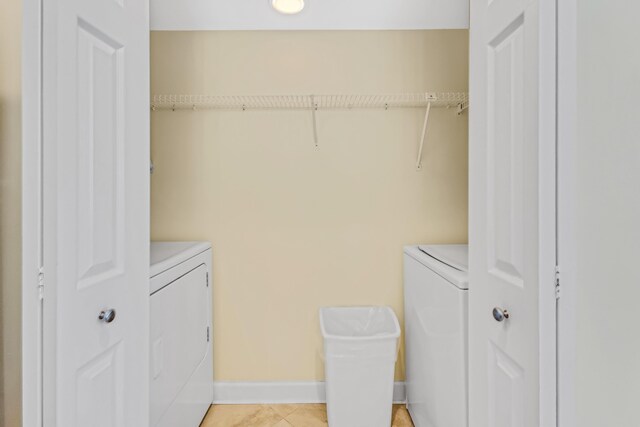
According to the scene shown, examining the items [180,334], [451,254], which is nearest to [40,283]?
[180,334]

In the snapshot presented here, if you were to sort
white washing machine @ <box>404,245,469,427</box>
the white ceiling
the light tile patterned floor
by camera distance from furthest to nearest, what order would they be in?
1. the white ceiling
2. the light tile patterned floor
3. white washing machine @ <box>404,245,469,427</box>

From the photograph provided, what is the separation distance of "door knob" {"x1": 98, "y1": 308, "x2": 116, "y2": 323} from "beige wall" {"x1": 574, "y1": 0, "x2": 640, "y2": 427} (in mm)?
1057

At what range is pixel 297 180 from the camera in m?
2.18

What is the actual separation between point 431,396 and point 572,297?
1.00 metres

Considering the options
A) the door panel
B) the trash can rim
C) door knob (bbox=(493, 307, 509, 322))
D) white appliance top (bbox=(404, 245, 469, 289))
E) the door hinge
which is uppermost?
the door panel

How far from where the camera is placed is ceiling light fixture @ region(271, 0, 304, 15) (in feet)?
6.78

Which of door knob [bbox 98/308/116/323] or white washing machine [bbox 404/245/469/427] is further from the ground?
door knob [bbox 98/308/116/323]

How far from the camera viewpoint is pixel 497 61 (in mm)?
1028

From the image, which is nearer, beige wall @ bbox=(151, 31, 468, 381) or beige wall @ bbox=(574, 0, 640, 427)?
beige wall @ bbox=(574, 0, 640, 427)

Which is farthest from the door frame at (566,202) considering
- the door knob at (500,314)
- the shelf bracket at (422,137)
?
the shelf bracket at (422,137)

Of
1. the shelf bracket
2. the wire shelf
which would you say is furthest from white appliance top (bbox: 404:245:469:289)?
the wire shelf

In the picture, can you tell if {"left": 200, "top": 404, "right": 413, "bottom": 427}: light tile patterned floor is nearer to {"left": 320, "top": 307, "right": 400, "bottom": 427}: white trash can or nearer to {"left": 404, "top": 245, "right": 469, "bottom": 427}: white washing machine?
{"left": 404, "top": 245, "right": 469, "bottom": 427}: white washing machine

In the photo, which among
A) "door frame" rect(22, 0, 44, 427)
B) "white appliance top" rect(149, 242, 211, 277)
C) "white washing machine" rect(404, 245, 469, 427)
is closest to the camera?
"door frame" rect(22, 0, 44, 427)

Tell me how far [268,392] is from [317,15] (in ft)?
6.67
